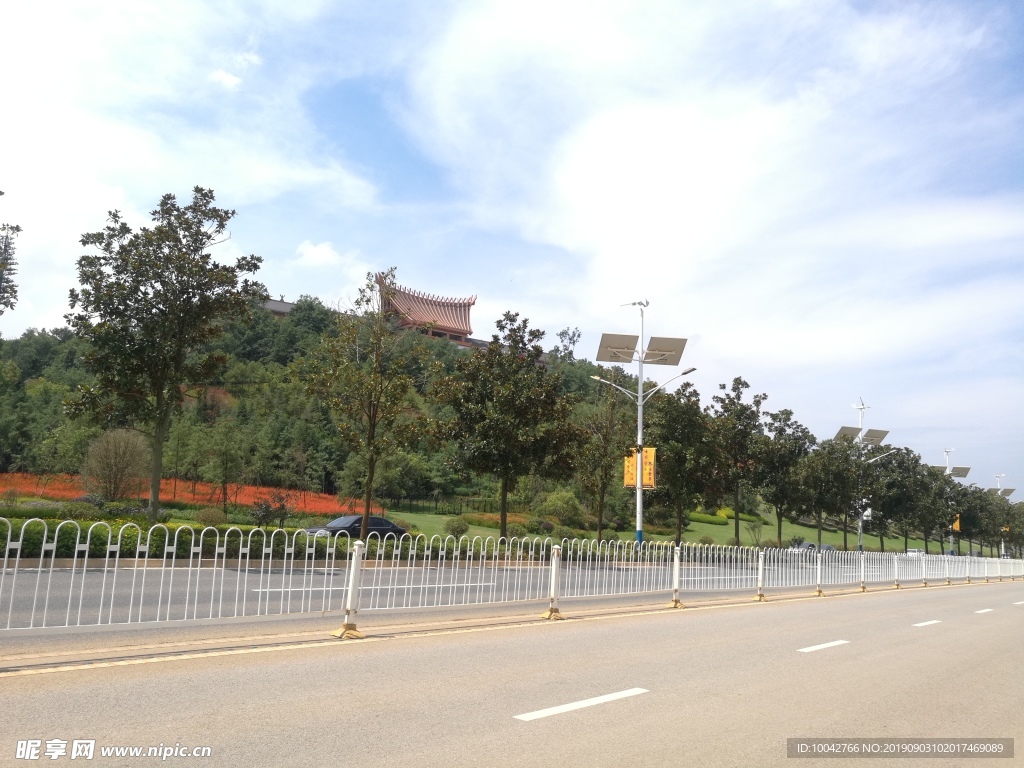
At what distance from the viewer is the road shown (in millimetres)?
5340

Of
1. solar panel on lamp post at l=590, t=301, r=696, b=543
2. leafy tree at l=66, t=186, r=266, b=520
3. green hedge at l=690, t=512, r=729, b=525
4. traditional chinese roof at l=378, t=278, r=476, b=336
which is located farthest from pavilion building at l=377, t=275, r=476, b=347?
leafy tree at l=66, t=186, r=266, b=520

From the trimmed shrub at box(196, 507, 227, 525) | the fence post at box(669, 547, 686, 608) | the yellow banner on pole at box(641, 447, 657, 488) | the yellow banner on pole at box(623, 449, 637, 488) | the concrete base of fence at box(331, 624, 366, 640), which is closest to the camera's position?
the concrete base of fence at box(331, 624, 366, 640)

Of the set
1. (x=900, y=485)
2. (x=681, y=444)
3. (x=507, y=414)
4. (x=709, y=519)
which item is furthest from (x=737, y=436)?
(x=709, y=519)

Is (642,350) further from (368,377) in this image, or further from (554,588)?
(554,588)

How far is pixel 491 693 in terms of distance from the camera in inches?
278

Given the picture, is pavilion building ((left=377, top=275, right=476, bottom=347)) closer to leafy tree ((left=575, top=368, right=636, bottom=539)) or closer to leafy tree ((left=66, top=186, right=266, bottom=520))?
leafy tree ((left=575, top=368, right=636, bottom=539))

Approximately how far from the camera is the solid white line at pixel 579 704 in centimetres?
625

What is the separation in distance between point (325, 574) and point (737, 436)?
92.5 ft

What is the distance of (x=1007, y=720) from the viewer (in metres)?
7.00

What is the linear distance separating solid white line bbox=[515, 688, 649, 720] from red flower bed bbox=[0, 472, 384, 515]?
124ft

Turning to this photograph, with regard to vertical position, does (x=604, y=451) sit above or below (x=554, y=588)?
above

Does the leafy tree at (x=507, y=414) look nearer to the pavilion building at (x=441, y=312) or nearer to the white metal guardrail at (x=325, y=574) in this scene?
the white metal guardrail at (x=325, y=574)

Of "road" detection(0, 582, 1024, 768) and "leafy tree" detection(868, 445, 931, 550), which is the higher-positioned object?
"leafy tree" detection(868, 445, 931, 550)

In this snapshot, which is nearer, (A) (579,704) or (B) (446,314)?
(A) (579,704)
